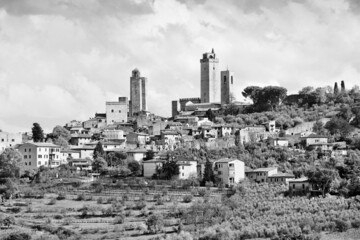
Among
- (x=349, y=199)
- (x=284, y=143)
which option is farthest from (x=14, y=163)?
(x=349, y=199)

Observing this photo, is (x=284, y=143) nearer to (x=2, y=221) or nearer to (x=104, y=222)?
(x=104, y=222)

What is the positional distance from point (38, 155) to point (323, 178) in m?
27.1

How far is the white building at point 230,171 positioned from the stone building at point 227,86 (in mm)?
42230

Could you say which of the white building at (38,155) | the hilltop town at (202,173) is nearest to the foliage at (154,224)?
the hilltop town at (202,173)

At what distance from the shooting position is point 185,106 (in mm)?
101562

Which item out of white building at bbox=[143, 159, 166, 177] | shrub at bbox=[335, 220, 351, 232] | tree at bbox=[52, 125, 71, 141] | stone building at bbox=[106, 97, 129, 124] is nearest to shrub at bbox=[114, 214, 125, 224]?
white building at bbox=[143, 159, 166, 177]

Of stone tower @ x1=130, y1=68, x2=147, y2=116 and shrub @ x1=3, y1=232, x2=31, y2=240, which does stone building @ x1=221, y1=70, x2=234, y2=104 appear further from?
shrub @ x1=3, y1=232, x2=31, y2=240

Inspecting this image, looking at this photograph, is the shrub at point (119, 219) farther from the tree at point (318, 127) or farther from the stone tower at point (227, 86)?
the stone tower at point (227, 86)

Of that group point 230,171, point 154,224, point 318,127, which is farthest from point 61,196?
point 318,127

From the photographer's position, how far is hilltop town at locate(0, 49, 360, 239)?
4672cm

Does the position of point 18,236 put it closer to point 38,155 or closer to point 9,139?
point 38,155

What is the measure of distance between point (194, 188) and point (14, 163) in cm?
1672

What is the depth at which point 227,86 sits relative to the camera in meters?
101

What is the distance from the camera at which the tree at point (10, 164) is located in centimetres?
6206
